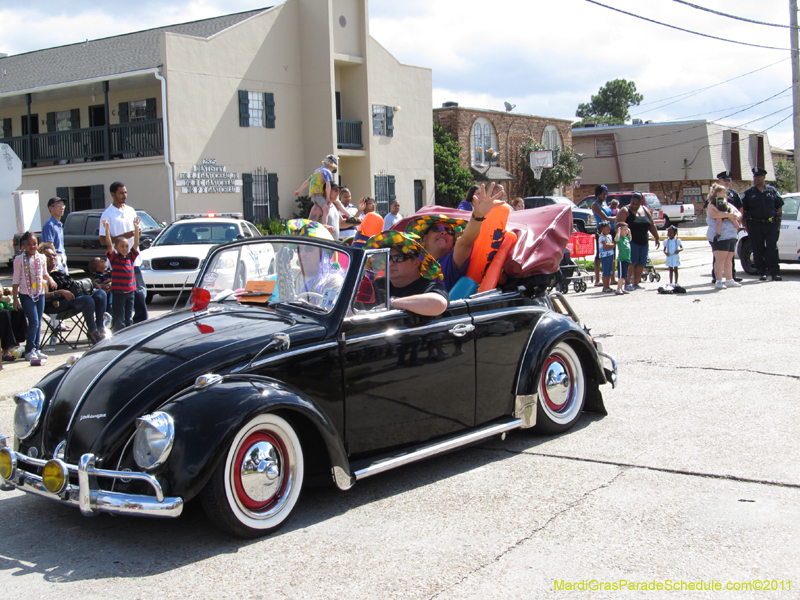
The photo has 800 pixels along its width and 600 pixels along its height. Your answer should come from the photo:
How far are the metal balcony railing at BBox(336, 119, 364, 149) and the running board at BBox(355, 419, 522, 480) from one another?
2495cm

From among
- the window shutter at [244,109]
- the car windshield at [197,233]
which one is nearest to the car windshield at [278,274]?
the car windshield at [197,233]

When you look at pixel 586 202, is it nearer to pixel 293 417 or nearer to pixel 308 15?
pixel 308 15

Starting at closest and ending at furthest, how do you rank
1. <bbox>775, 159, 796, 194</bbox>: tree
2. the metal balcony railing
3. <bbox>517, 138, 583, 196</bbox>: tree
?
the metal balcony railing < <bbox>517, 138, 583, 196</bbox>: tree < <bbox>775, 159, 796, 194</bbox>: tree

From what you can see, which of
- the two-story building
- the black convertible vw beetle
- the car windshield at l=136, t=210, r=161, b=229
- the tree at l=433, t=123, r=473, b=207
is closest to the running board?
the black convertible vw beetle

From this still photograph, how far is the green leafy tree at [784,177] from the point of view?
67.4 m

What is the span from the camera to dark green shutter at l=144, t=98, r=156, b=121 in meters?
27.3

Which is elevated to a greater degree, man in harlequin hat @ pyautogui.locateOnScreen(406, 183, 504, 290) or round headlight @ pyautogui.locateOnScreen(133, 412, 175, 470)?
man in harlequin hat @ pyautogui.locateOnScreen(406, 183, 504, 290)

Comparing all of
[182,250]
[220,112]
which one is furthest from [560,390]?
[220,112]

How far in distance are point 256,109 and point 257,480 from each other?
976 inches

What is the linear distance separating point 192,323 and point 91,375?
2.13ft

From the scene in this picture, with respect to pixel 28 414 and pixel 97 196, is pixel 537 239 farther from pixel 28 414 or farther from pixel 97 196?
pixel 97 196

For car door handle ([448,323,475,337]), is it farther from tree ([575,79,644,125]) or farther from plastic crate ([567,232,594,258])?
tree ([575,79,644,125])

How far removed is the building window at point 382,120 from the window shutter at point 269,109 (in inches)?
184

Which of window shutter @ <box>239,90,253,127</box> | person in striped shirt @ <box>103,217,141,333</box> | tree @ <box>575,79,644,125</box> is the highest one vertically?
tree @ <box>575,79,644,125</box>
